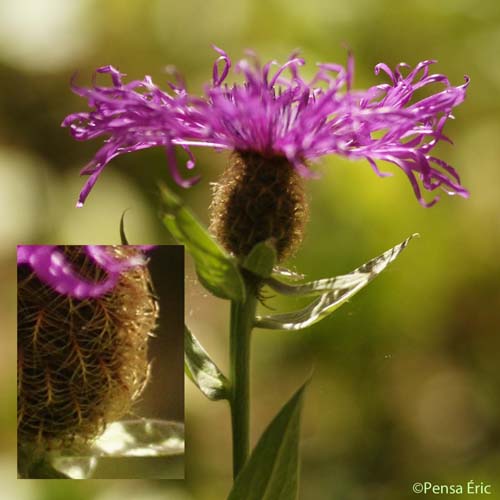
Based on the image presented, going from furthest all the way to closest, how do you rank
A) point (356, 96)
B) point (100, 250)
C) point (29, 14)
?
point (29, 14), point (100, 250), point (356, 96)

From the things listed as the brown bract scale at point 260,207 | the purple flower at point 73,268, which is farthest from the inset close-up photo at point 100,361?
the brown bract scale at point 260,207

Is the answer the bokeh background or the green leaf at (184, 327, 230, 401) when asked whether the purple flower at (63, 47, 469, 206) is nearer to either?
the green leaf at (184, 327, 230, 401)

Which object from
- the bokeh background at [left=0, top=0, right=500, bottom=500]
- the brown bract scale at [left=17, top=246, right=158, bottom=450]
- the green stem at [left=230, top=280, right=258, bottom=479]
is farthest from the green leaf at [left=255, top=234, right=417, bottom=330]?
the bokeh background at [left=0, top=0, right=500, bottom=500]

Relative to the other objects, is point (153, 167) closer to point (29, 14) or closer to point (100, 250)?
point (29, 14)

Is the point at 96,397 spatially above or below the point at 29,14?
below

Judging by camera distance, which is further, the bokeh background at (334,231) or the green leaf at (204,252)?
the bokeh background at (334,231)

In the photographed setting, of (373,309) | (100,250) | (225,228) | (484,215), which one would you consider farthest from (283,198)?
(484,215)

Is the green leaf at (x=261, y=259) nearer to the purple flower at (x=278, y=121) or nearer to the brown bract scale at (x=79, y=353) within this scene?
the purple flower at (x=278, y=121)
